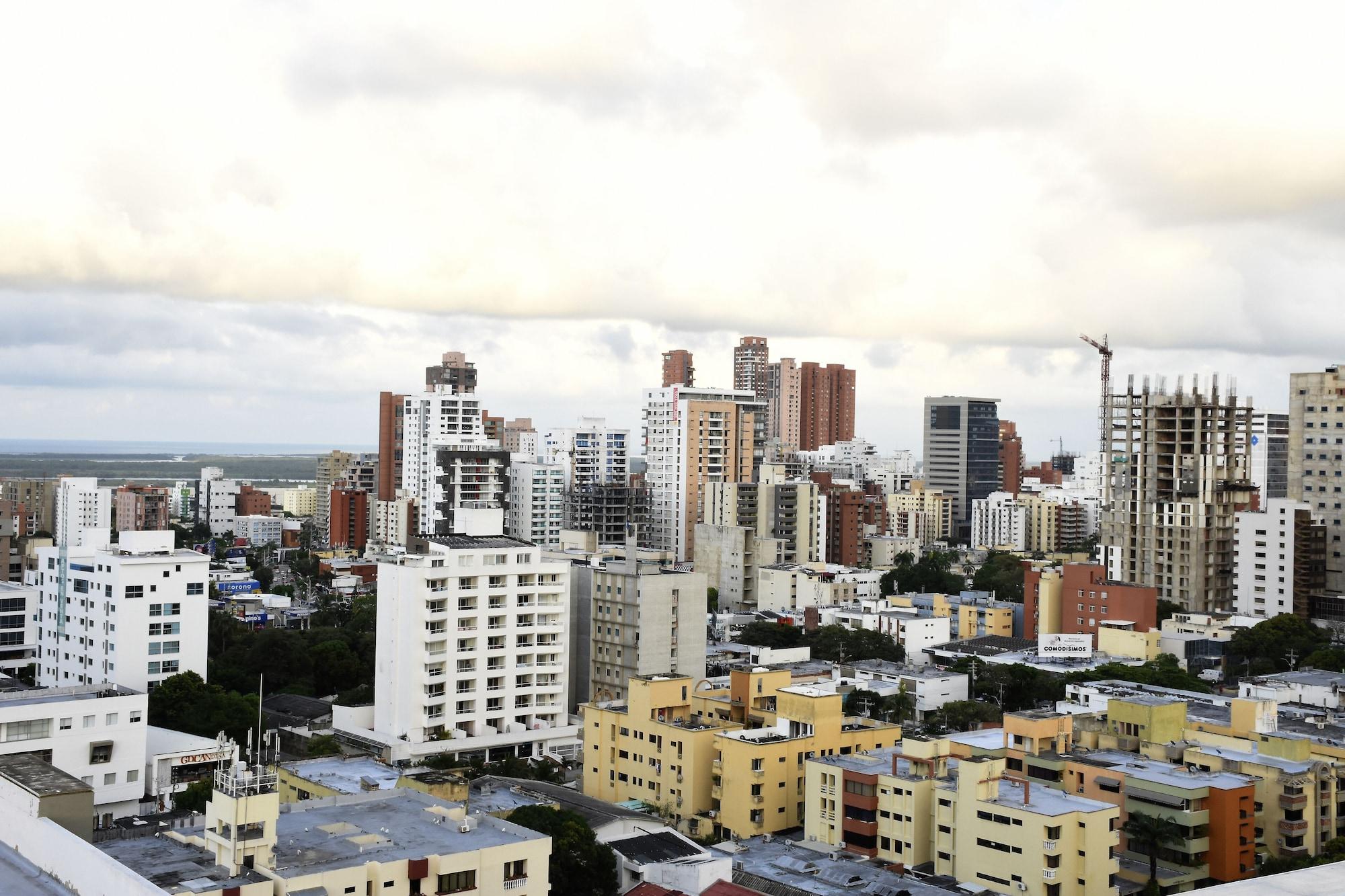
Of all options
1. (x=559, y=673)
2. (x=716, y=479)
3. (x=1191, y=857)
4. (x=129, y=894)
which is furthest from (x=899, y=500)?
(x=129, y=894)

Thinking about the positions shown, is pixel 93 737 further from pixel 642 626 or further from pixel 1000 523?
pixel 1000 523

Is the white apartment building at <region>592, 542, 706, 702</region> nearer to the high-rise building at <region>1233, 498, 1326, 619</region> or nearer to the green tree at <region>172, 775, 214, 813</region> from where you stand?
the green tree at <region>172, 775, 214, 813</region>

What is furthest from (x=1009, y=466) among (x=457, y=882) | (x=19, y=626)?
(x=457, y=882)

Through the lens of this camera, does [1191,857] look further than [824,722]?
No

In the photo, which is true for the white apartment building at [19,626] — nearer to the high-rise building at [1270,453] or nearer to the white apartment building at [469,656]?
the white apartment building at [469,656]

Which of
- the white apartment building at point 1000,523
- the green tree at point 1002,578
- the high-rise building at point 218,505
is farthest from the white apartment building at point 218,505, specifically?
the green tree at point 1002,578

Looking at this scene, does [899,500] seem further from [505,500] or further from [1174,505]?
[1174,505]

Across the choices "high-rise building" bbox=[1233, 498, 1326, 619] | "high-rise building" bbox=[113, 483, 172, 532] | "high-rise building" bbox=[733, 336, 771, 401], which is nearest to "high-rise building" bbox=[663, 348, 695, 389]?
"high-rise building" bbox=[733, 336, 771, 401]
